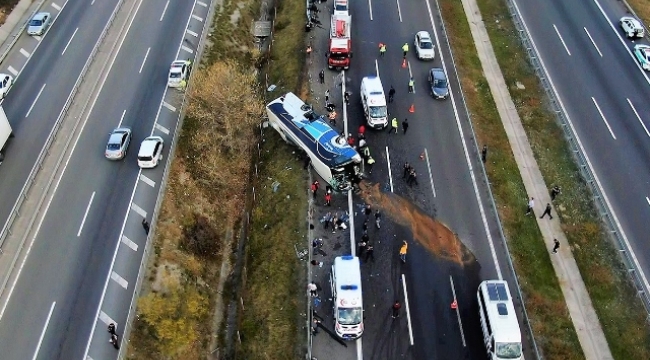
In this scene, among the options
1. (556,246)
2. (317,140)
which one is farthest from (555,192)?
(317,140)

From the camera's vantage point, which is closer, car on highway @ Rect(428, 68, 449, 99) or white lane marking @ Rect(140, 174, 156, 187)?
white lane marking @ Rect(140, 174, 156, 187)

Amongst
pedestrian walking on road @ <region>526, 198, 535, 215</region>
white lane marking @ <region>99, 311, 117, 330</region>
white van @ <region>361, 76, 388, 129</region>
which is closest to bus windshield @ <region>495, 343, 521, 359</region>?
pedestrian walking on road @ <region>526, 198, 535, 215</region>

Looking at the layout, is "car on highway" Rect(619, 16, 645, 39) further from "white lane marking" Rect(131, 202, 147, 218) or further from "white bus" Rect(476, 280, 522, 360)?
"white lane marking" Rect(131, 202, 147, 218)

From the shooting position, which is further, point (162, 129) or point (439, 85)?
point (439, 85)

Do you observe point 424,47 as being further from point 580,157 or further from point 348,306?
Answer: point 348,306

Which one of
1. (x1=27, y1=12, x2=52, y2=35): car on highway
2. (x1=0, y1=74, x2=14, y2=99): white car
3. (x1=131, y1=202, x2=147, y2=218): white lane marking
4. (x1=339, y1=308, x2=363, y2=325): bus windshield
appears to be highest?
(x1=27, y1=12, x2=52, y2=35): car on highway

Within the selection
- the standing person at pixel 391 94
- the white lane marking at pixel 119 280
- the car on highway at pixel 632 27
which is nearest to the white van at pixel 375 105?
the standing person at pixel 391 94
